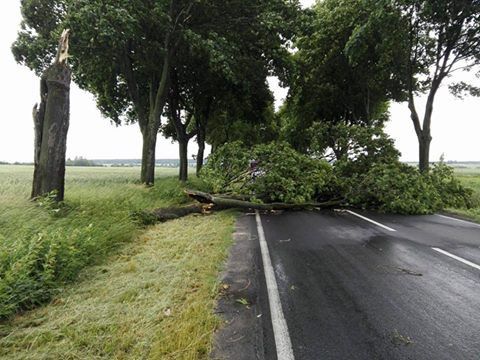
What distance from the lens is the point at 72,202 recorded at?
27.1 feet

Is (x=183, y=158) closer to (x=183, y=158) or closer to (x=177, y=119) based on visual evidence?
(x=183, y=158)

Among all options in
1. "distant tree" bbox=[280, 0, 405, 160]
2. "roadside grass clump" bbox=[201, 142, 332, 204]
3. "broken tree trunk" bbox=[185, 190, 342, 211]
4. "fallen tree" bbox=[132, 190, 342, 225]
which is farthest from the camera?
"distant tree" bbox=[280, 0, 405, 160]

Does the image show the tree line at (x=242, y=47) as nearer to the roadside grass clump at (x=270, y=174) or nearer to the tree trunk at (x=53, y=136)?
the roadside grass clump at (x=270, y=174)

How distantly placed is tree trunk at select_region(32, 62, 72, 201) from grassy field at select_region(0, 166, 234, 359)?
2.96ft

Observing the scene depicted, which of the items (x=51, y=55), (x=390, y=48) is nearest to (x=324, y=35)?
(x=390, y=48)

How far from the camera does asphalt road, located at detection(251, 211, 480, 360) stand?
3.07 meters

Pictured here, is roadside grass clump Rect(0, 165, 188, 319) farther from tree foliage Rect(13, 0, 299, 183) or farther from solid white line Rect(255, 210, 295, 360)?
tree foliage Rect(13, 0, 299, 183)

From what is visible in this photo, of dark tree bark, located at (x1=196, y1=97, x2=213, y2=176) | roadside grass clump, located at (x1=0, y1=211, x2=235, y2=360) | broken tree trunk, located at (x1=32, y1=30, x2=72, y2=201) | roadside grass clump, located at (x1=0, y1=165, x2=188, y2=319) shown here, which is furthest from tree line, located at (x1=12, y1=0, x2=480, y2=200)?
roadside grass clump, located at (x1=0, y1=211, x2=235, y2=360)

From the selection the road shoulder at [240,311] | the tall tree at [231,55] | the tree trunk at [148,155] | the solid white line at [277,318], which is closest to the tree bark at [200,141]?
the tall tree at [231,55]

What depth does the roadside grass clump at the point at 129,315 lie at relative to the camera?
293 cm

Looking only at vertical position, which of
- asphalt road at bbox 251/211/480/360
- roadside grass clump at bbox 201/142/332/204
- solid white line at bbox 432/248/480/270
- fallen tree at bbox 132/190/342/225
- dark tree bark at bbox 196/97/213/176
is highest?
dark tree bark at bbox 196/97/213/176

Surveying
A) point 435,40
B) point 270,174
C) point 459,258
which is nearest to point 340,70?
point 435,40

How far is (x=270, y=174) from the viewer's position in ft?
38.1

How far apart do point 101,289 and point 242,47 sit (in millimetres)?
15660
